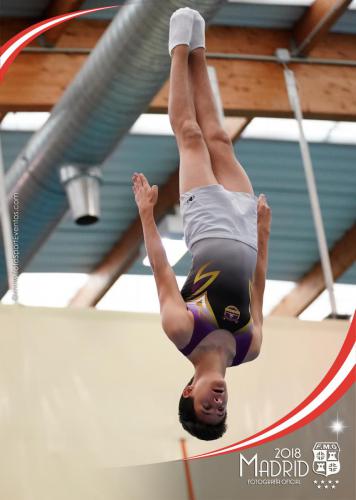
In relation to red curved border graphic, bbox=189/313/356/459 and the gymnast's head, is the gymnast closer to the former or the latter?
the gymnast's head

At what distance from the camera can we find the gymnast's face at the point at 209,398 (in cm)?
462

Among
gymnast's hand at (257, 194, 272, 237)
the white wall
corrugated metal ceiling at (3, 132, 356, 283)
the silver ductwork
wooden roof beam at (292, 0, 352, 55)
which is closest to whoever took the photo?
gymnast's hand at (257, 194, 272, 237)

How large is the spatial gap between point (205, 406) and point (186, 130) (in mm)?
1251

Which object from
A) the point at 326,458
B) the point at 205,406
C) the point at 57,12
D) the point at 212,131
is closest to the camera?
the point at 205,406

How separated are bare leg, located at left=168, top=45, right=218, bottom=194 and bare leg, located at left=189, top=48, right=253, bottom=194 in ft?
0.29

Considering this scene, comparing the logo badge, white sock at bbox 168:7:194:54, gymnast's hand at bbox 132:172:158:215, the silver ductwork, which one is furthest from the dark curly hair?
the silver ductwork

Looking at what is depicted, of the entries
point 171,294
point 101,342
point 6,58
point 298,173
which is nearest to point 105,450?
point 101,342

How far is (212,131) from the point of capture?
491cm

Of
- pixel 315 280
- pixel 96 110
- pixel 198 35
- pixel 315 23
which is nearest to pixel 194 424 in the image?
pixel 198 35

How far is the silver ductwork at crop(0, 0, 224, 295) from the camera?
20.2ft

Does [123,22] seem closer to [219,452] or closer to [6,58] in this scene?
[6,58]

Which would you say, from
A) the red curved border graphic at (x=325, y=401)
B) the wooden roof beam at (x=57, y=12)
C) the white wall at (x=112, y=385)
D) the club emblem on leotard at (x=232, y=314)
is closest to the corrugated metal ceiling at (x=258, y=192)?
the wooden roof beam at (x=57, y=12)

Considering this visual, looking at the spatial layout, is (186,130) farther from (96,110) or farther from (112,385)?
(96,110)

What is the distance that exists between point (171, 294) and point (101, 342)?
1.36 meters
